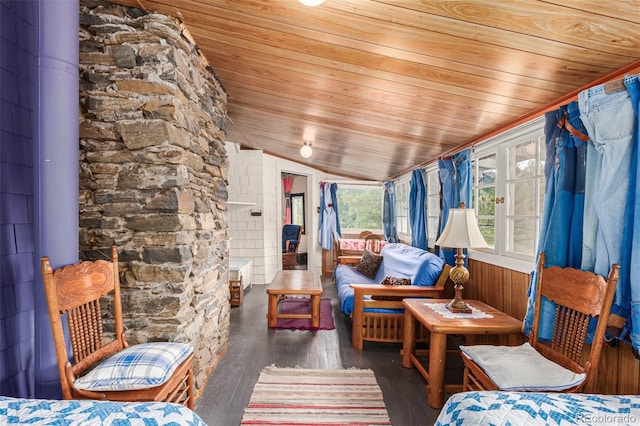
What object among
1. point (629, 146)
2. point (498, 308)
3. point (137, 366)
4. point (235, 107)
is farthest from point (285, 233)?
point (629, 146)

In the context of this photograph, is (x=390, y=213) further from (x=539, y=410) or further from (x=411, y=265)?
(x=539, y=410)

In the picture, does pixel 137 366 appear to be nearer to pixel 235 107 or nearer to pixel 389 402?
pixel 389 402

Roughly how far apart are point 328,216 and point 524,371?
472cm

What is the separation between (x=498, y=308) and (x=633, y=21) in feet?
6.46

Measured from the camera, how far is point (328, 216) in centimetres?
604

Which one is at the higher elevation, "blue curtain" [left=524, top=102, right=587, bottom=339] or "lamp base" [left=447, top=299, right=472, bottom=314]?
"blue curtain" [left=524, top=102, right=587, bottom=339]

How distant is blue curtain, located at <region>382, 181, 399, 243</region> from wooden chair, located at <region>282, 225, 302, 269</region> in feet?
6.50

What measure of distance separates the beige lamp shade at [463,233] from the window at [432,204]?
1709 millimetres

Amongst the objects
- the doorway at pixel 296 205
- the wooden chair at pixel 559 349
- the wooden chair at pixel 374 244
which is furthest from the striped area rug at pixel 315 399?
the doorway at pixel 296 205

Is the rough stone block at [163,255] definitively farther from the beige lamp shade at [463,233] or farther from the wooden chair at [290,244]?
the wooden chair at [290,244]

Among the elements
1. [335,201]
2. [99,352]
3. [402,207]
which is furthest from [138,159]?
[335,201]

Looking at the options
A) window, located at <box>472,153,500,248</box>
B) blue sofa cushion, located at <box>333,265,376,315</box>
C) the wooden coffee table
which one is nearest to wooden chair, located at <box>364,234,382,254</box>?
blue sofa cushion, located at <box>333,265,376,315</box>

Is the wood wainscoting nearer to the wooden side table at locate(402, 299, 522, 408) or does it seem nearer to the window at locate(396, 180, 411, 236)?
the wooden side table at locate(402, 299, 522, 408)

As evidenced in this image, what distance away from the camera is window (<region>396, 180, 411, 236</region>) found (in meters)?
5.06
